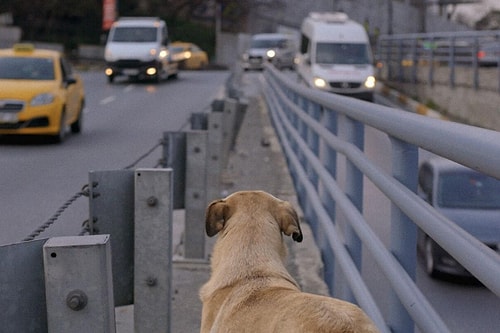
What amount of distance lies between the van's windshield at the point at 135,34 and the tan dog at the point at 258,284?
38709mm

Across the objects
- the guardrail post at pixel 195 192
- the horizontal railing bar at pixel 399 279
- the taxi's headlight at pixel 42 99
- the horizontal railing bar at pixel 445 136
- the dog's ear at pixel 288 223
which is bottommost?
the taxi's headlight at pixel 42 99

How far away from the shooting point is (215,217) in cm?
445

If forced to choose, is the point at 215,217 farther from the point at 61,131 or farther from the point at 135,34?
the point at 135,34

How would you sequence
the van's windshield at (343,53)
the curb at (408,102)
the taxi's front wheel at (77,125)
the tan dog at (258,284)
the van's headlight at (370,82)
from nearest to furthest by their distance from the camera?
1. the tan dog at (258,284)
2. the taxi's front wheel at (77,125)
3. the curb at (408,102)
4. the van's headlight at (370,82)
5. the van's windshield at (343,53)

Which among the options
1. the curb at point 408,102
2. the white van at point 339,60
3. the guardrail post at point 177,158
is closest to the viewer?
the guardrail post at point 177,158

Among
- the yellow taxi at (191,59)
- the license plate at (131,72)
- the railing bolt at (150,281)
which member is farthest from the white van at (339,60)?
the railing bolt at (150,281)

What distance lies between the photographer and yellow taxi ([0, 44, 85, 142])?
18766mm

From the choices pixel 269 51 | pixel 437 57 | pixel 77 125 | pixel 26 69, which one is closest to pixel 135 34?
pixel 437 57

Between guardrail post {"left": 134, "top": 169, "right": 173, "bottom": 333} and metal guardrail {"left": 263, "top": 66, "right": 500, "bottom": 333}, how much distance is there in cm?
94

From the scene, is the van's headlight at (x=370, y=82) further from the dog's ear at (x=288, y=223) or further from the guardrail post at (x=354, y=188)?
the dog's ear at (x=288, y=223)

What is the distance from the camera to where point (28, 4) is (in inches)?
3135

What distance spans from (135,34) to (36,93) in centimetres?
2430

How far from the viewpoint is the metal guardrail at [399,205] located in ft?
9.42

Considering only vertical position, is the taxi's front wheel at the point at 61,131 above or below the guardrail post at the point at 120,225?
below
